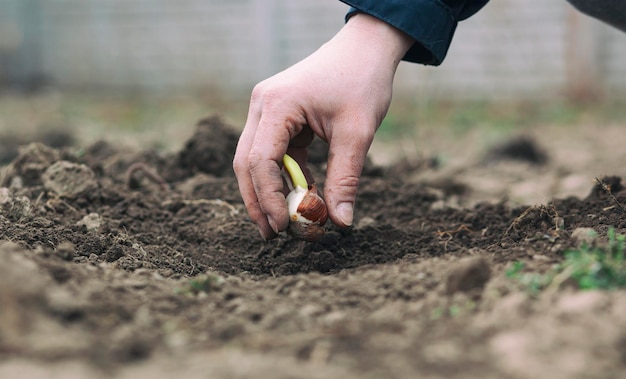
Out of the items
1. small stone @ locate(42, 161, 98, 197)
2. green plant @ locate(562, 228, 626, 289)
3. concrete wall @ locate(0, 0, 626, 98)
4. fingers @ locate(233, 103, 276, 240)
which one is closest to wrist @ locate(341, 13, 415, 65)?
fingers @ locate(233, 103, 276, 240)

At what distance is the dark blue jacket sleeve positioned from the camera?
2256 millimetres

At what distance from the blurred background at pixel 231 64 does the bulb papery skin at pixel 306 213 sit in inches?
147

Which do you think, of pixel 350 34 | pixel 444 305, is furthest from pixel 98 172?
pixel 444 305

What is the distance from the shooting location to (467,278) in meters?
1.72

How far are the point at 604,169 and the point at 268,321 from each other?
3.25 metres

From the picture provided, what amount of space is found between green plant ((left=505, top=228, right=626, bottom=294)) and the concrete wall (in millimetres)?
6601

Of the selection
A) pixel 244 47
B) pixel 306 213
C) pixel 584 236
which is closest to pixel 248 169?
pixel 306 213

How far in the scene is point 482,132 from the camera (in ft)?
21.7

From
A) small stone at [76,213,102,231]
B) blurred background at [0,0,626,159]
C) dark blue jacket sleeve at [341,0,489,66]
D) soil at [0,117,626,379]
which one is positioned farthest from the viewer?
blurred background at [0,0,626,159]

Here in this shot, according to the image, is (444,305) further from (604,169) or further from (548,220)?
(604,169)

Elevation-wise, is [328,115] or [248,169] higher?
[328,115]

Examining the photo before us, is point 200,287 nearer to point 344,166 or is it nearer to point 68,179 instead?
point 344,166

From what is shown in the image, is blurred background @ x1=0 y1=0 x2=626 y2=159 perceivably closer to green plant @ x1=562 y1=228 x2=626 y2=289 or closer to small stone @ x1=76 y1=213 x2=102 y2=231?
small stone @ x1=76 y1=213 x2=102 y2=231

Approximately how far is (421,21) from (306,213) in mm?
710
